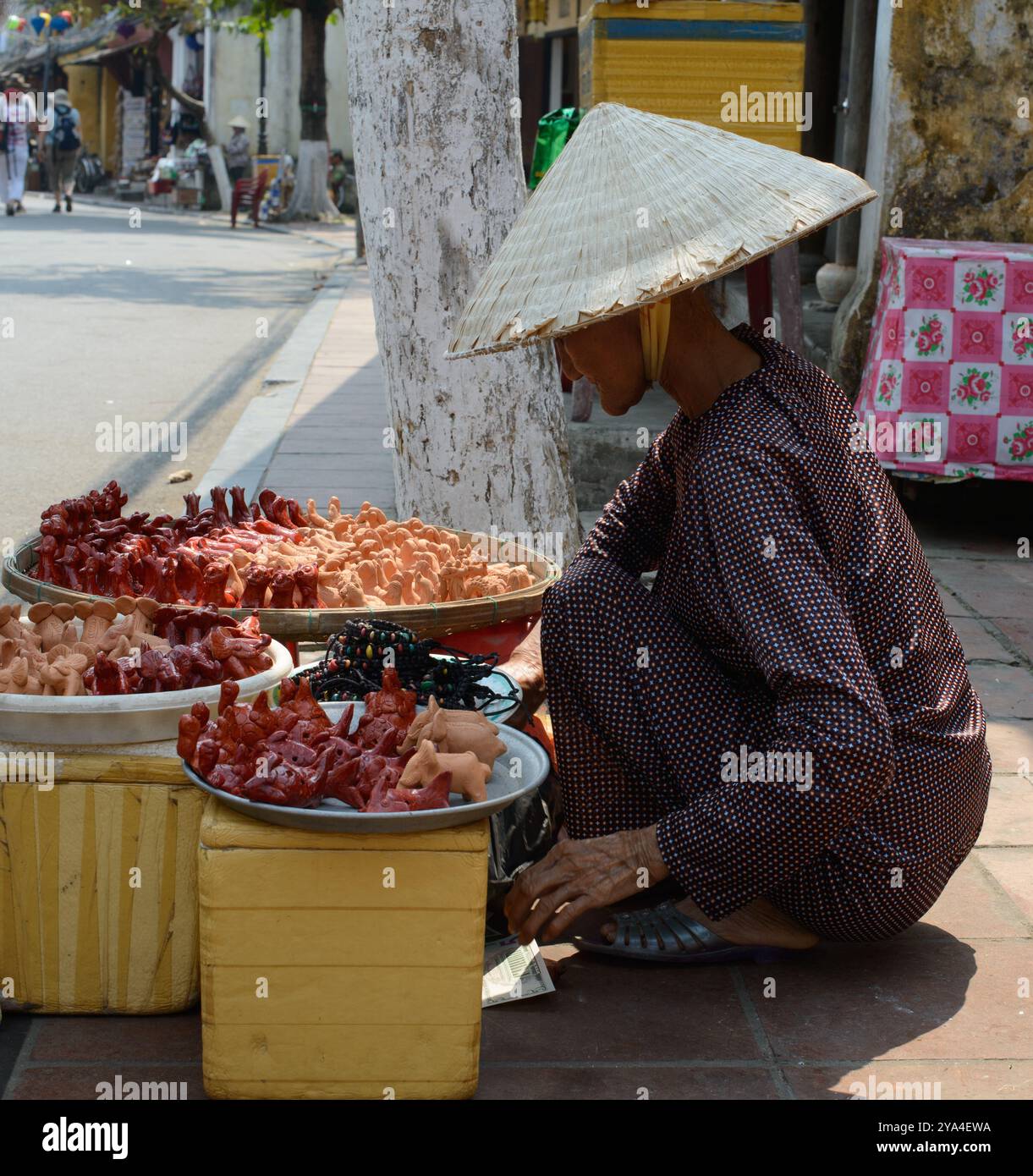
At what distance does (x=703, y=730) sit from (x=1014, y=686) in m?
2.18

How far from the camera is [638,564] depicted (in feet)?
9.34

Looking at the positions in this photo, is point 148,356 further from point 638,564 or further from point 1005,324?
point 638,564

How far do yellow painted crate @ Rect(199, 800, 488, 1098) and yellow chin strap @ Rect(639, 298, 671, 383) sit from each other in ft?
2.62

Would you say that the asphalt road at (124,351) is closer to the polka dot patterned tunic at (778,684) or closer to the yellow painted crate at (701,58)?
the polka dot patterned tunic at (778,684)

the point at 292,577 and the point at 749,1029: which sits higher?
the point at 292,577

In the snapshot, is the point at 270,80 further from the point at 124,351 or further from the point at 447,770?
the point at 447,770

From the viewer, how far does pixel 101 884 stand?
7.63ft

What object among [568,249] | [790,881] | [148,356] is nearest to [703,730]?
[790,881]

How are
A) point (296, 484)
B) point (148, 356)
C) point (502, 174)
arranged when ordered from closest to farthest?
point (502, 174)
point (296, 484)
point (148, 356)

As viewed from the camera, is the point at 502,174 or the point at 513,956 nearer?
the point at 513,956

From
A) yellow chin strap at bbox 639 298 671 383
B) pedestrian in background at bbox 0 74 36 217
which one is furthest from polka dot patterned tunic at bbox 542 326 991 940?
pedestrian in background at bbox 0 74 36 217

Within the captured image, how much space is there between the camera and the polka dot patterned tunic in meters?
2.08

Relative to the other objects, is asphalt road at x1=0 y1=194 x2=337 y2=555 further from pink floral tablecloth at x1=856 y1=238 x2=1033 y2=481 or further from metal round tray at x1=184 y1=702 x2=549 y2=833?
pink floral tablecloth at x1=856 y1=238 x2=1033 y2=481

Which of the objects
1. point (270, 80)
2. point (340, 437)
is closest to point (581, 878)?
point (340, 437)
